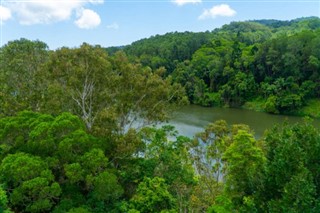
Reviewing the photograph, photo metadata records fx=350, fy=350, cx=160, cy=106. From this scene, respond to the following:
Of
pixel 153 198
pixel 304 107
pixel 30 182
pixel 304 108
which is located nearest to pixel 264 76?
pixel 304 107

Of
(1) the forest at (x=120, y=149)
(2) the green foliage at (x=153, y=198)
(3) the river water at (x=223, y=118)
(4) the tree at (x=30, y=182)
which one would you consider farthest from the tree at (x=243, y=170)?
(3) the river water at (x=223, y=118)

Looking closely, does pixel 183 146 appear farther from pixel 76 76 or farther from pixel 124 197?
pixel 76 76

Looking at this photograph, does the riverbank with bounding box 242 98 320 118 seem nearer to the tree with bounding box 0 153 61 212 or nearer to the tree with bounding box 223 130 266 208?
the tree with bounding box 223 130 266 208

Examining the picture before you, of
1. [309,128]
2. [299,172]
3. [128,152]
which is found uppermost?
[309,128]

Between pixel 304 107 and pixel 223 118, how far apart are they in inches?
461

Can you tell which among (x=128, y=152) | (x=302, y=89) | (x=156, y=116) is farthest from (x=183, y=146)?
(x=302, y=89)

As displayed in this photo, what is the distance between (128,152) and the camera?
1375 centimetres

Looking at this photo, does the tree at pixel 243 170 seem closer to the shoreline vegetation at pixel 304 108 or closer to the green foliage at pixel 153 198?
the green foliage at pixel 153 198

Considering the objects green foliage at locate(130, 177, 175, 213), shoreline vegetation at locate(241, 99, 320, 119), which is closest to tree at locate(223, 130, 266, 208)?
green foliage at locate(130, 177, 175, 213)

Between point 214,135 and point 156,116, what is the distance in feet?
10.7

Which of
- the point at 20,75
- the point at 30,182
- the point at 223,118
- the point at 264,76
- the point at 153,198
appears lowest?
the point at 223,118

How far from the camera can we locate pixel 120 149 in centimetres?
1381

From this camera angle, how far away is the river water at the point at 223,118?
3628cm

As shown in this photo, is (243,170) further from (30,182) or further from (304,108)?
(304,108)
